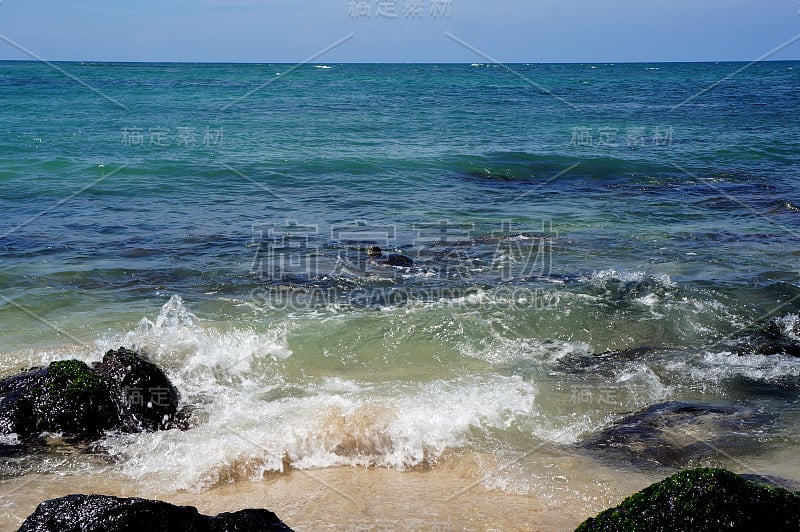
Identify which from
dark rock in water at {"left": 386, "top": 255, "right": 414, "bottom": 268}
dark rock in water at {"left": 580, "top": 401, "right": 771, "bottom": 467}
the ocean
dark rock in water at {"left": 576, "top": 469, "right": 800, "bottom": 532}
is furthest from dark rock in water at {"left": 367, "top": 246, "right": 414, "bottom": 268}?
dark rock in water at {"left": 576, "top": 469, "right": 800, "bottom": 532}

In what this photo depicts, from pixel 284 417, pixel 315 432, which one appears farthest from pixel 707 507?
pixel 284 417

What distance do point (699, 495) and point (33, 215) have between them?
14.3 meters

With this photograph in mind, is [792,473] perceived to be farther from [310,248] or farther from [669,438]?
[310,248]

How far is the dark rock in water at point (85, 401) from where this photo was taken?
636cm

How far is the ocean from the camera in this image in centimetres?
598

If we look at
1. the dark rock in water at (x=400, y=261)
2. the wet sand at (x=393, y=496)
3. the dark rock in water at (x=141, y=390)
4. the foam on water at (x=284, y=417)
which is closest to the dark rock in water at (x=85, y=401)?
the dark rock in water at (x=141, y=390)

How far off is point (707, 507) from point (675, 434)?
2.58 m

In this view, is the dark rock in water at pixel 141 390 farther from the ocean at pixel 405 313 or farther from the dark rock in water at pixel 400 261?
the dark rock in water at pixel 400 261

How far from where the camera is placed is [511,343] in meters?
8.85

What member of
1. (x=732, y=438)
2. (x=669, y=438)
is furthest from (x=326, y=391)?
(x=732, y=438)

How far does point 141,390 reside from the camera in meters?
6.57

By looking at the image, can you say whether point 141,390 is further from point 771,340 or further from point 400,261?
point 771,340

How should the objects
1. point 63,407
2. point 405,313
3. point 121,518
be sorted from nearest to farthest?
point 121,518, point 63,407, point 405,313

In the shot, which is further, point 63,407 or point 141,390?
point 141,390
